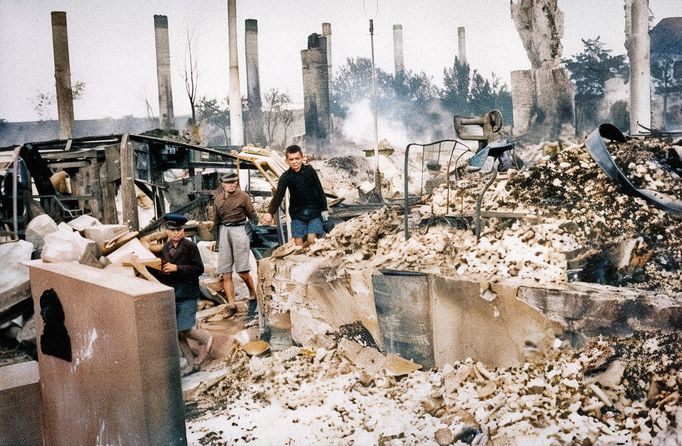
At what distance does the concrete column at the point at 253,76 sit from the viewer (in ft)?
75.2

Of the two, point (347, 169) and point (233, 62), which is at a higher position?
point (233, 62)

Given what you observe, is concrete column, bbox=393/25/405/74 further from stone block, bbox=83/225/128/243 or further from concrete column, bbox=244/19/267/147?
stone block, bbox=83/225/128/243

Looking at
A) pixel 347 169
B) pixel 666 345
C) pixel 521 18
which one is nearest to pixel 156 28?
pixel 347 169

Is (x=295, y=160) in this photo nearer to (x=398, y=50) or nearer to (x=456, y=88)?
(x=456, y=88)

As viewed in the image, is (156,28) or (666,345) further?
(156,28)

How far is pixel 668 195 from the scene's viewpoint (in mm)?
4250

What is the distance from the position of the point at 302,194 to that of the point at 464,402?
3184 mm

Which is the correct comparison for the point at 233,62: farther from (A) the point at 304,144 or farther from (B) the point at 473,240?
(B) the point at 473,240

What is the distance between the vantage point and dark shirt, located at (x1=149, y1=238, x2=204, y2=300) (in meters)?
5.55

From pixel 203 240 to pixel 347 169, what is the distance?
11619mm

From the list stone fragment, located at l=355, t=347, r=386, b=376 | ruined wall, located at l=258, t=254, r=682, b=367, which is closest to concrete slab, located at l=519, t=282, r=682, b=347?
ruined wall, located at l=258, t=254, r=682, b=367

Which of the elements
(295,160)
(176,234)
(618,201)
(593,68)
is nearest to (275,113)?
(593,68)

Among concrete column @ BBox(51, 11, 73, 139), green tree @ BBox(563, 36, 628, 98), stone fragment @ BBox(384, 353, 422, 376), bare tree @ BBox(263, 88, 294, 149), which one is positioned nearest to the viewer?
stone fragment @ BBox(384, 353, 422, 376)

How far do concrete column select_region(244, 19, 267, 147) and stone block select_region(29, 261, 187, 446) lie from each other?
20.2 metres
